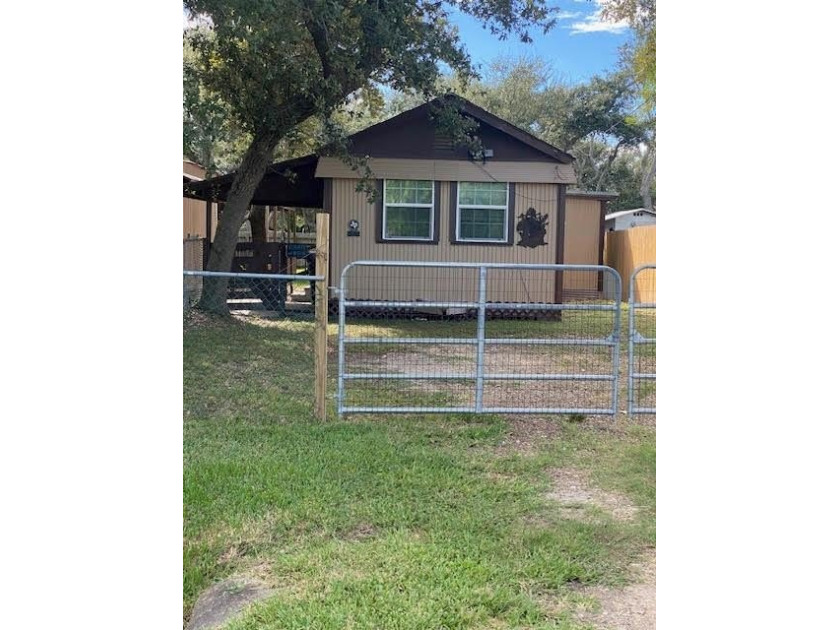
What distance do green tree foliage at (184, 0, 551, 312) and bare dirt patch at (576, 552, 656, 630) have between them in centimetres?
383

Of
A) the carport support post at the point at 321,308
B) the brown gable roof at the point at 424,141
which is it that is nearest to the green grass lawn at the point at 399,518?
the carport support post at the point at 321,308

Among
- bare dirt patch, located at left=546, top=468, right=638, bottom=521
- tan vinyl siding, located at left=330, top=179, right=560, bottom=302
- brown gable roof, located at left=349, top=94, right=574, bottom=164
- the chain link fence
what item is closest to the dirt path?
bare dirt patch, located at left=546, top=468, right=638, bottom=521

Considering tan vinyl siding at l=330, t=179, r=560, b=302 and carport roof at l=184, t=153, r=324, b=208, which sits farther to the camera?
carport roof at l=184, t=153, r=324, b=208

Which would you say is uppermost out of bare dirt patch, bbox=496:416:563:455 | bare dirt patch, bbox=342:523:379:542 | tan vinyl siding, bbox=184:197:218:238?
tan vinyl siding, bbox=184:197:218:238

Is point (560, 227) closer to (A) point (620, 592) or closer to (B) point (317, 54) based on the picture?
(B) point (317, 54)

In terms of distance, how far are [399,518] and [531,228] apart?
19.6 ft

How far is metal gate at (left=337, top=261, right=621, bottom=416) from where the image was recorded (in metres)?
3.79

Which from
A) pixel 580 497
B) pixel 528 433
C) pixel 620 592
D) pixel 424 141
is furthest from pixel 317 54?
pixel 620 592

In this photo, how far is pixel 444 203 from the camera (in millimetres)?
7957

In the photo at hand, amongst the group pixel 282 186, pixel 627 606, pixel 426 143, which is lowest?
pixel 627 606

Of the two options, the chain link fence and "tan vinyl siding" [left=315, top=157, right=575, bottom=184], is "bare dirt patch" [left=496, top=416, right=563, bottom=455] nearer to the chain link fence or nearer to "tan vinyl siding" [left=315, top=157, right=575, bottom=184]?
the chain link fence

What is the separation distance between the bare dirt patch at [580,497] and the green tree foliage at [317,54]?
10.4 feet
